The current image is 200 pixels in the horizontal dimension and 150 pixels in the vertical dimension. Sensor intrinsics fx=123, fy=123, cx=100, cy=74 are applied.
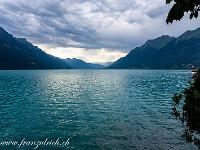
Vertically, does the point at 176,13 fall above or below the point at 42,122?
above

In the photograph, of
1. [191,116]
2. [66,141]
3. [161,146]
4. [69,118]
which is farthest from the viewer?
[69,118]

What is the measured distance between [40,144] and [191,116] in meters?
15.0

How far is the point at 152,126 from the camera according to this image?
61.3 ft

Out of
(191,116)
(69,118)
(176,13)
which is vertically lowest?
(69,118)

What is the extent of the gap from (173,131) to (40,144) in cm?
1729

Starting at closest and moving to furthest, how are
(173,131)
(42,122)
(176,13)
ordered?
(176,13) < (173,131) < (42,122)

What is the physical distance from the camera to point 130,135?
625 inches

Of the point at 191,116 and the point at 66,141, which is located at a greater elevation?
the point at 191,116

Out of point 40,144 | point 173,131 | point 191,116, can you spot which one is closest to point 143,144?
point 173,131

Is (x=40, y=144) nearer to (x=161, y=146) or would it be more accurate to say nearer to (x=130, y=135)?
(x=130, y=135)

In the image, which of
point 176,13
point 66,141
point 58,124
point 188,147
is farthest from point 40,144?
point 176,13

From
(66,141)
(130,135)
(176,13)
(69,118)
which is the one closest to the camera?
(176,13)

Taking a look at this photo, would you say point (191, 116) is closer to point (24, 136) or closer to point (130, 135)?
point (130, 135)

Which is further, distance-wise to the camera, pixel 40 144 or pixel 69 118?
pixel 69 118
